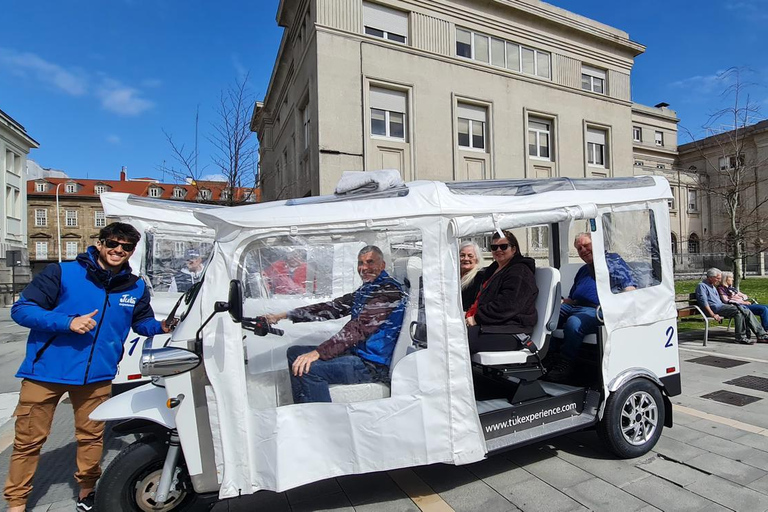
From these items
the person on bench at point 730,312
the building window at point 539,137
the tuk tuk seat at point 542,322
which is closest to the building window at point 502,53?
the building window at point 539,137

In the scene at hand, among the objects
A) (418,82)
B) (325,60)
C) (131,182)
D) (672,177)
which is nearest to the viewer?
(325,60)

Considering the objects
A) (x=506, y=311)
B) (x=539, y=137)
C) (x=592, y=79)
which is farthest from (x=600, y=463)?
(x=592, y=79)

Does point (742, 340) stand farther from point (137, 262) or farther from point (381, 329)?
point (137, 262)

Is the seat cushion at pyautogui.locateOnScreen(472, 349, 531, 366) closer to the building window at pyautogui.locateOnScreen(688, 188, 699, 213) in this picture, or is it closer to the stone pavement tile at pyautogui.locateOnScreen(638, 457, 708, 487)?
the stone pavement tile at pyautogui.locateOnScreen(638, 457, 708, 487)

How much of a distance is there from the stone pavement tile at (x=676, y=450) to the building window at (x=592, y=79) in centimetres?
2167

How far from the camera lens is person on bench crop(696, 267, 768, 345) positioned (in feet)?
26.9

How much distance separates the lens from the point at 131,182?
63562 millimetres

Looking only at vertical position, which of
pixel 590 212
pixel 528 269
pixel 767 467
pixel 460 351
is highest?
pixel 590 212

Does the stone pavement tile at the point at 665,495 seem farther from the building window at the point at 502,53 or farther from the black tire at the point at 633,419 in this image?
the building window at the point at 502,53

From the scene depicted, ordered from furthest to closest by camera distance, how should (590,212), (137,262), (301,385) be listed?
(137,262)
(590,212)
(301,385)

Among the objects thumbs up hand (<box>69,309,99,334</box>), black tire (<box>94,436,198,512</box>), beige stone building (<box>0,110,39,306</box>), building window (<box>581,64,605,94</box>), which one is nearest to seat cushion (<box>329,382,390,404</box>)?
black tire (<box>94,436,198,512</box>)

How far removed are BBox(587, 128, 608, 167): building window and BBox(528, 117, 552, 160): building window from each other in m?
2.63

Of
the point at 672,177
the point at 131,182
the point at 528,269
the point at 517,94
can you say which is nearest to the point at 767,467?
the point at 528,269

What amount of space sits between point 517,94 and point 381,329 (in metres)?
19.3
